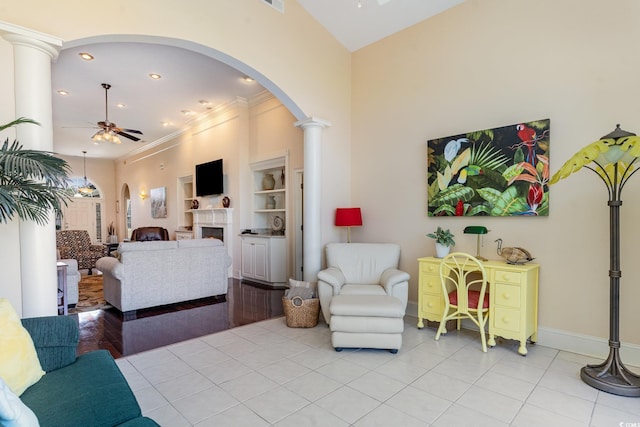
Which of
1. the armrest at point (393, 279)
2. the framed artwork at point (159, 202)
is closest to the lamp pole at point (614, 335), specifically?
the armrest at point (393, 279)

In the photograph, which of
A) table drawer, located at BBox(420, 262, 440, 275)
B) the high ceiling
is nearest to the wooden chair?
the high ceiling

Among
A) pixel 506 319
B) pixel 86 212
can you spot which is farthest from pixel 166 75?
pixel 86 212

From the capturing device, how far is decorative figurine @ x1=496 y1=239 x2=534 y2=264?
3.31 metres

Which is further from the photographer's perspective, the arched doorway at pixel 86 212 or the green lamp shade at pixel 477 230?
the arched doorway at pixel 86 212

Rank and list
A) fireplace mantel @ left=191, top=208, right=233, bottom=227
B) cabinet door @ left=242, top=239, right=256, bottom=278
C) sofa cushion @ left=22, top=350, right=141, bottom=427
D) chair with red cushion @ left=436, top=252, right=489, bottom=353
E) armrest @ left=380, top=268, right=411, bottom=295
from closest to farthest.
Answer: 1. sofa cushion @ left=22, top=350, right=141, bottom=427
2. chair with red cushion @ left=436, top=252, right=489, bottom=353
3. armrest @ left=380, top=268, right=411, bottom=295
4. cabinet door @ left=242, top=239, right=256, bottom=278
5. fireplace mantel @ left=191, top=208, right=233, bottom=227

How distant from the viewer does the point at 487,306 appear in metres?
3.28

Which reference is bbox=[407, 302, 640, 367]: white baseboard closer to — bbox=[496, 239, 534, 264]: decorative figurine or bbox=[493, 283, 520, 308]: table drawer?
bbox=[493, 283, 520, 308]: table drawer

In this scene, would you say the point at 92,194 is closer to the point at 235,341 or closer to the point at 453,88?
the point at 235,341

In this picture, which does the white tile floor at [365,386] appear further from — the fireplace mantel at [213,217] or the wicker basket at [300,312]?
the fireplace mantel at [213,217]

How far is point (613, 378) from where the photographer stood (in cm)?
254

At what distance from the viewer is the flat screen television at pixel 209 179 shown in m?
7.15

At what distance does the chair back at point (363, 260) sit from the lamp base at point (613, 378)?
6.64 ft

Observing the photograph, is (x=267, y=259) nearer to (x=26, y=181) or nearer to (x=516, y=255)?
(x=516, y=255)

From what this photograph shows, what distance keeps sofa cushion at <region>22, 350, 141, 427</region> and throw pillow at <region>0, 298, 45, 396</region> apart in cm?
5
